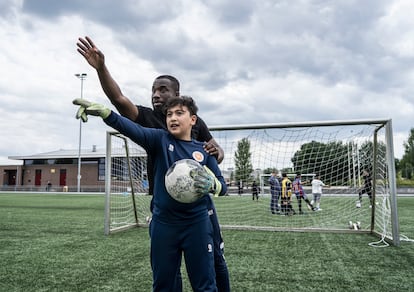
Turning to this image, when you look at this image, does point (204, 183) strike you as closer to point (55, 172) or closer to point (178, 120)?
point (178, 120)

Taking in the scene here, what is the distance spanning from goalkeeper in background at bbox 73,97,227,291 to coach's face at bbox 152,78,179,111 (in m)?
0.42

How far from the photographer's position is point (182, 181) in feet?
6.77

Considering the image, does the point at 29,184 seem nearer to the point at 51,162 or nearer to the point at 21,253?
the point at 51,162

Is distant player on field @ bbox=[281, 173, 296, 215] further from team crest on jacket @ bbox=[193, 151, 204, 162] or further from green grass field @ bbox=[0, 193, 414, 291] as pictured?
team crest on jacket @ bbox=[193, 151, 204, 162]

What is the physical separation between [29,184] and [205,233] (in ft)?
169

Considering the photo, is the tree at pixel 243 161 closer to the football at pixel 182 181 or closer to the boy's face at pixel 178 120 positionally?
the boy's face at pixel 178 120

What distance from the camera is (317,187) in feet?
41.9

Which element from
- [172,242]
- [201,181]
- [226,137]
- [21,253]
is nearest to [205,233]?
[172,242]

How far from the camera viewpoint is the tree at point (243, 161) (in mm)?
8281

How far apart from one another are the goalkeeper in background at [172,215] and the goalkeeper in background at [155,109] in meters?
0.22

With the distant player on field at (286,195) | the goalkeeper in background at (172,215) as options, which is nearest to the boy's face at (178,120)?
the goalkeeper in background at (172,215)

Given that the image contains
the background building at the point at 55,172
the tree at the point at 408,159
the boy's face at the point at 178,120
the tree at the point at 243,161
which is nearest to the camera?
the boy's face at the point at 178,120

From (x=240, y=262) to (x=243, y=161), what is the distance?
501 cm

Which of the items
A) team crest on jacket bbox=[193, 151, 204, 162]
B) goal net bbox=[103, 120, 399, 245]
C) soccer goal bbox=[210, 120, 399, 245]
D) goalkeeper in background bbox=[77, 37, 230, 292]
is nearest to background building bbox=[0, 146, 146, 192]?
goal net bbox=[103, 120, 399, 245]
